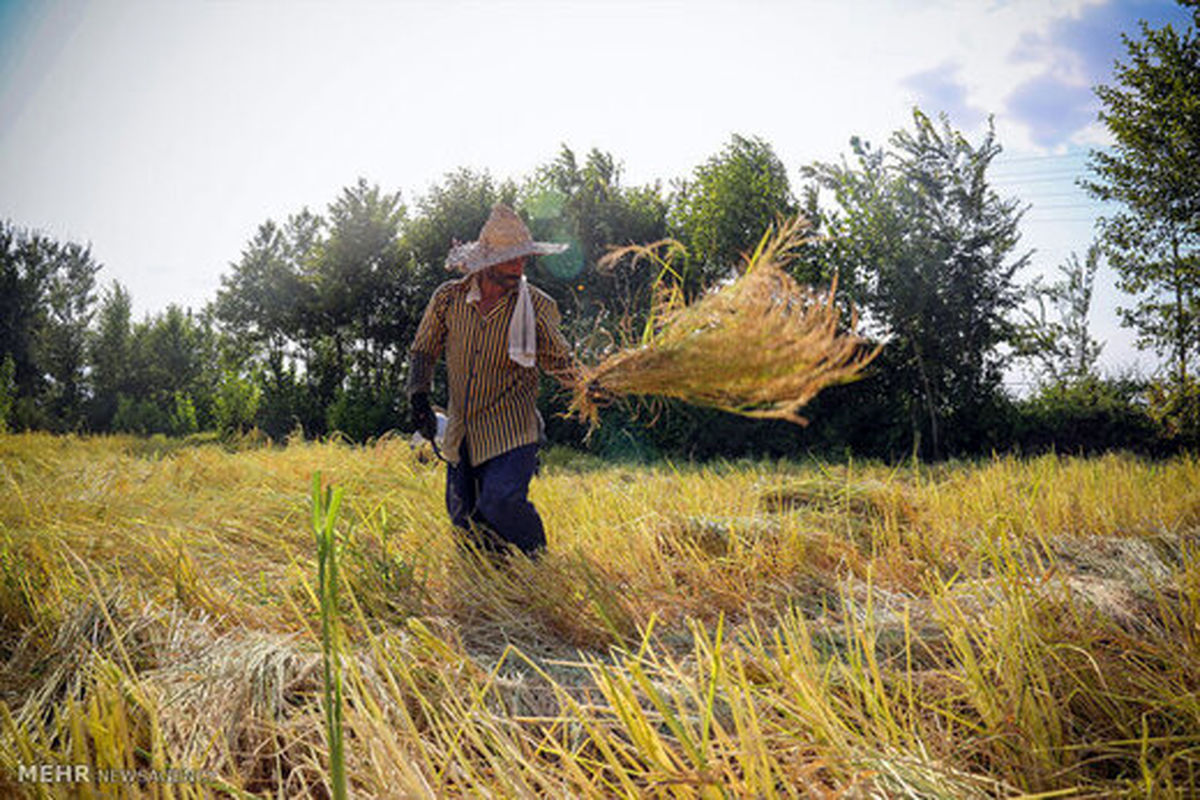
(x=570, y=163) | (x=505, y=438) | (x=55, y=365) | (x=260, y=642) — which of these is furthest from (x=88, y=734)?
(x=55, y=365)

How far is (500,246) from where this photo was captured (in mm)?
2758

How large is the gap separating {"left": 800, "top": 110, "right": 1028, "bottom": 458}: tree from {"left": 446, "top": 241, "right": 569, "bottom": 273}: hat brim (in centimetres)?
729

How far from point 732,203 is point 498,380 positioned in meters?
6.78

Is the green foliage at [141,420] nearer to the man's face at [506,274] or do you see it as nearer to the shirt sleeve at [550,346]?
the man's face at [506,274]

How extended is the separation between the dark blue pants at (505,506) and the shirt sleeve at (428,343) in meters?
0.44

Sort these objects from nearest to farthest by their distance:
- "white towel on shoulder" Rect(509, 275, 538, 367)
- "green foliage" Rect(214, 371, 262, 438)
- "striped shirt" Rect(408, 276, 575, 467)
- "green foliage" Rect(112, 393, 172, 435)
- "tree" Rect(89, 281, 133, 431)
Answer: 1. "white towel on shoulder" Rect(509, 275, 538, 367)
2. "striped shirt" Rect(408, 276, 575, 467)
3. "green foliage" Rect(214, 371, 262, 438)
4. "green foliage" Rect(112, 393, 172, 435)
5. "tree" Rect(89, 281, 133, 431)

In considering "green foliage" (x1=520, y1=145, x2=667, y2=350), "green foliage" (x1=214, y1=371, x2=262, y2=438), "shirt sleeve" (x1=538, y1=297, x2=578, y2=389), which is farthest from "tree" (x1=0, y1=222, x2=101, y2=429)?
"shirt sleeve" (x1=538, y1=297, x2=578, y2=389)

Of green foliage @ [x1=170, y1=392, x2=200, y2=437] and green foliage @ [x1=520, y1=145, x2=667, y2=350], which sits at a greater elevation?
green foliage @ [x1=520, y1=145, x2=667, y2=350]

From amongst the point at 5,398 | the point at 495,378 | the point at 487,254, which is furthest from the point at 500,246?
the point at 5,398

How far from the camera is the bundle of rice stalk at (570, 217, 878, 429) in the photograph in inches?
62.6

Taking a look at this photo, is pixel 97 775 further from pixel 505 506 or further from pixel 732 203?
pixel 732 203

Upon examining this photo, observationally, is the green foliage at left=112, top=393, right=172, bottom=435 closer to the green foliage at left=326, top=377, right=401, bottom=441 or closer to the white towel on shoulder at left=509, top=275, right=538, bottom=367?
the green foliage at left=326, top=377, right=401, bottom=441

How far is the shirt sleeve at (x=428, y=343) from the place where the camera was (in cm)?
289

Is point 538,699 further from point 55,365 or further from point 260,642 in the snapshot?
point 55,365
